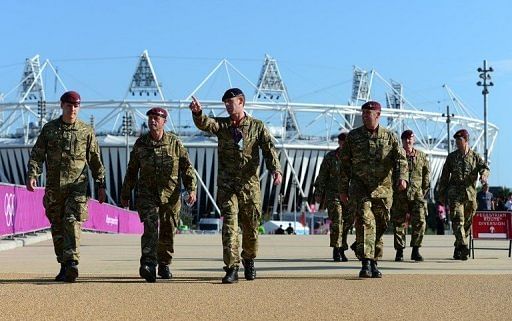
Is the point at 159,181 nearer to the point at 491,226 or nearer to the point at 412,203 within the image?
the point at 412,203

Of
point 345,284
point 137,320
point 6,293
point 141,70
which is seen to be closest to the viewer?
point 137,320

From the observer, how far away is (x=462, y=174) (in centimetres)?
1173

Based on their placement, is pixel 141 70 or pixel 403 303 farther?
pixel 141 70

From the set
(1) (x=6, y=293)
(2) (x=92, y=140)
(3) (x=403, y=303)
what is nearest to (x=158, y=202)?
(2) (x=92, y=140)

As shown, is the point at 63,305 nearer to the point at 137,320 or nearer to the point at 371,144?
the point at 137,320

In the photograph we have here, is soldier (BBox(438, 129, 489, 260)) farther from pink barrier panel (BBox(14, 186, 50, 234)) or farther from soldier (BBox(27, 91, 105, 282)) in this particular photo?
pink barrier panel (BBox(14, 186, 50, 234))

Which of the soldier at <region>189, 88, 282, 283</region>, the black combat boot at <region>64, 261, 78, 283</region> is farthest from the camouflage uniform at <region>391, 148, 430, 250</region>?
A: the black combat boot at <region>64, 261, 78, 283</region>

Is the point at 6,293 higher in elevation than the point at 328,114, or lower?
lower

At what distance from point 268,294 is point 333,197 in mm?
4992

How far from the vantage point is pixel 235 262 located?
7941 mm

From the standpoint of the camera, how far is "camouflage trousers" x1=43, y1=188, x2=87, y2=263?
316 inches

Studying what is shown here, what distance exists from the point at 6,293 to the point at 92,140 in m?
1.97

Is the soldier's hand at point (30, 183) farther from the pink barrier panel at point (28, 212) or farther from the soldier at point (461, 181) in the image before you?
the pink barrier panel at point (28, 212)

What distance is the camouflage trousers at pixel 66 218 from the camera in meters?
8.03
